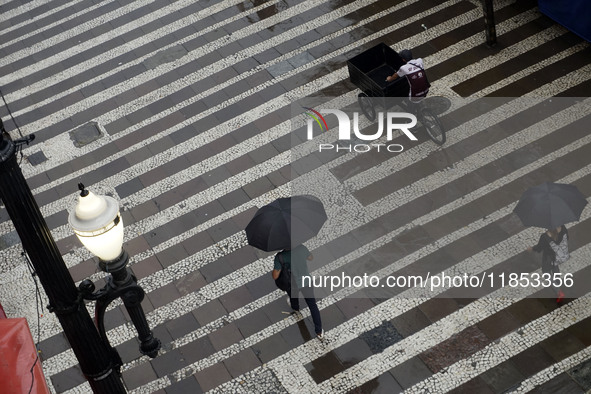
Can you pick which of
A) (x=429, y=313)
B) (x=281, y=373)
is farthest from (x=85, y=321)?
(x=429, y=313)

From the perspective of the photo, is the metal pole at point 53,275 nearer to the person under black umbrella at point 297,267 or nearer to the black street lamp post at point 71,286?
the black street lamp post at point 71,286

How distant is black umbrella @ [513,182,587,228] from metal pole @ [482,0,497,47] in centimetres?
490

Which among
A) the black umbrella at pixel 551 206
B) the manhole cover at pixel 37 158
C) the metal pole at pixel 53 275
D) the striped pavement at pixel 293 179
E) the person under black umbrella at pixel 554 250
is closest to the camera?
the metal pole at pixel 53 275

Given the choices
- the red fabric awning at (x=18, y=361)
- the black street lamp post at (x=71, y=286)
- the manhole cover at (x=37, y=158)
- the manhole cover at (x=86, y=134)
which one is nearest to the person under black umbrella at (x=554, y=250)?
the black street lamp post at (x=71, y=286)

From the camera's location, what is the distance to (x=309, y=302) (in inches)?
389

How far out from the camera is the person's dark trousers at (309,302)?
9750mm

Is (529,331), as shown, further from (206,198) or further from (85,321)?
(85,321)

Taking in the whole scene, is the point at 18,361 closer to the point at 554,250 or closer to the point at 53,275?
the point at 53,275

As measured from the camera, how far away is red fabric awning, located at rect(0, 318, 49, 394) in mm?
8273

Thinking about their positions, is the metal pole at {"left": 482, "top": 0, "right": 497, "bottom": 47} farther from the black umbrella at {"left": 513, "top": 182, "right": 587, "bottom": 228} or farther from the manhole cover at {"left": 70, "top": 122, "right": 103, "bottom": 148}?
the manhole cover at {"left": 70, "top": 122, "right": 103, "bottom": 148}

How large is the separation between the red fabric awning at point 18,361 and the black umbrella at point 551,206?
19.1 ft

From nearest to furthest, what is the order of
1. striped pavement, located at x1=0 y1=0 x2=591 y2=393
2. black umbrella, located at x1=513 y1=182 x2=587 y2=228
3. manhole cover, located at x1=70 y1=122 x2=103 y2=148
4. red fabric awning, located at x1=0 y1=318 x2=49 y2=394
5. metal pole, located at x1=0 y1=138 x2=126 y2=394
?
1. metal pole, located at x1=0 y1=138 x2=126 y2=394
2. red fabric awning, located at x1=0 y1=318 x2=49 y2=394
3. black umbrella, located at x1=513 y1=182 x2=587 y2=228
4. striped pavement, located at x1=0 y1=0 x2=591 y2=393
5. manhole cover, located at x1=70 y1=122 x2=103 y2=148

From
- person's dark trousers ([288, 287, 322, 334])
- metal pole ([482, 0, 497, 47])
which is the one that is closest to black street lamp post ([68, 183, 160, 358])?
person's dark trousers ([288, 287, 322, 334])

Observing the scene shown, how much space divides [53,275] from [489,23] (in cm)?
1020
